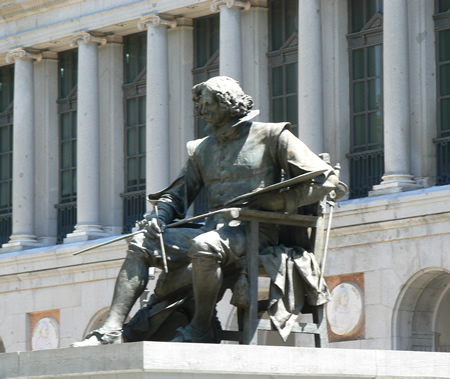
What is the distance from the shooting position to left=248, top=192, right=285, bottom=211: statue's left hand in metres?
10.7

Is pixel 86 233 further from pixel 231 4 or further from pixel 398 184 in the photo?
pixel 398 184

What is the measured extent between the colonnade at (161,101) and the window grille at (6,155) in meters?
1.26

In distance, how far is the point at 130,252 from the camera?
10781mm

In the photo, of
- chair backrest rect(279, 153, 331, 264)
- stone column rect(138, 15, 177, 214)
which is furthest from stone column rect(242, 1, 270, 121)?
chair backrest rect(279, 153, 331, 264)

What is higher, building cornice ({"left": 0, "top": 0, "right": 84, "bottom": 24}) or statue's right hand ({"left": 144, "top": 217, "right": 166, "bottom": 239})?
building cornice ({"left": 0, "top": 0, "right": 84, "bottom": 24})

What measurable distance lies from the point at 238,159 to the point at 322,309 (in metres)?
1.23

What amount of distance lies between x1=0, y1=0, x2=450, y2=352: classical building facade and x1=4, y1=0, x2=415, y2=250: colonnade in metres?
0.03

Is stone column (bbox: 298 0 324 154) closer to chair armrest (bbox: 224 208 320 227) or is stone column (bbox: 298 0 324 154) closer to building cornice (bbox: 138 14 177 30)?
building cornice (bbox: 138 14 177 30)

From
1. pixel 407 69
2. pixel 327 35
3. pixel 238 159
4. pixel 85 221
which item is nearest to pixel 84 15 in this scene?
pixel 85 221

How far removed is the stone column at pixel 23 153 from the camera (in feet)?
108

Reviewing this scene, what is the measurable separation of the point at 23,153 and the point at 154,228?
22656 mm

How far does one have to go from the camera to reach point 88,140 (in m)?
31.5

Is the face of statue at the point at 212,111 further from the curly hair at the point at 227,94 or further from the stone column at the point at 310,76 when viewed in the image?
the stone column at the point at 310,76

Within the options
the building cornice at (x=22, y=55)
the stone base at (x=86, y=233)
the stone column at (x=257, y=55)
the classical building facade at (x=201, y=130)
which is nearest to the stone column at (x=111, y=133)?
the classical building facade at (x=201, y=130)
